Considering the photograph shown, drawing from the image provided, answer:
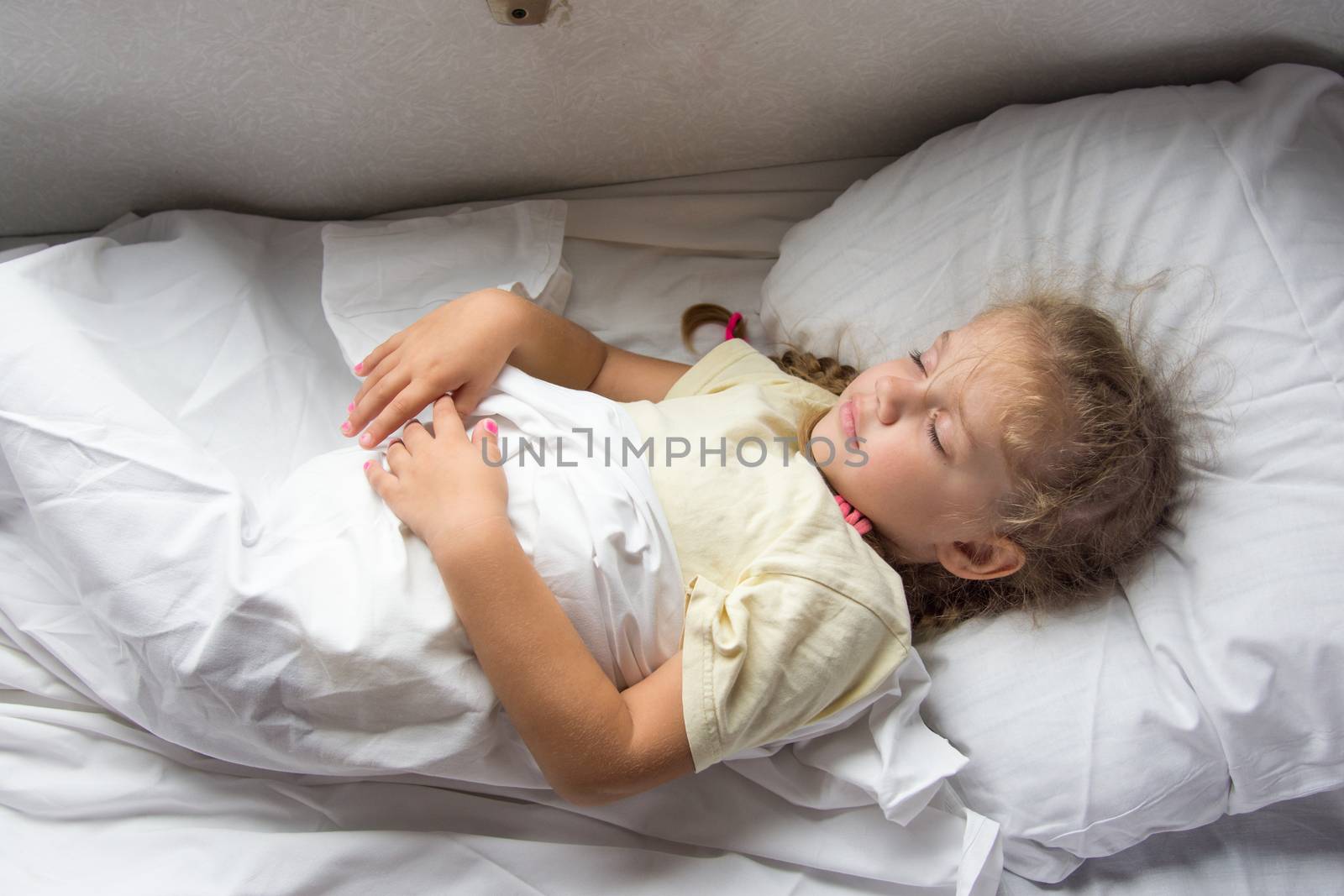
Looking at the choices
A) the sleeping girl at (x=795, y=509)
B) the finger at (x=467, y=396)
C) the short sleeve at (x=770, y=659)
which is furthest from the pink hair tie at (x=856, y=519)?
the finger at (x=467, y=396)

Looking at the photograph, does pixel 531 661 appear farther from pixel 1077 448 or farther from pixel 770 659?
pixel 1077 448

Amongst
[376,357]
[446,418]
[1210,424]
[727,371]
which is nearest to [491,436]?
[446,418]

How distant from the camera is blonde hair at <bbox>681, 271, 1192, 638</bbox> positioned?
2.48ft

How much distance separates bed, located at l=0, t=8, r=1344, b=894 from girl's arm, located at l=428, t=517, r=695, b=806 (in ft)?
0.32

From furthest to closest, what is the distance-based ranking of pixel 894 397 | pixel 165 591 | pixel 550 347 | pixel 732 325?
pixel 732 325
pixel 550 347
pixel 894 397
pixel 165 591

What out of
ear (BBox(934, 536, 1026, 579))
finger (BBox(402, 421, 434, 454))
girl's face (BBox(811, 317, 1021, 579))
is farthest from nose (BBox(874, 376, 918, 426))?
finger (BBox(402, 421, 434, 454))

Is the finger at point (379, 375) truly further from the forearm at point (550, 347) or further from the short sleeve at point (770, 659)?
the short sleeve at point (770, 659)

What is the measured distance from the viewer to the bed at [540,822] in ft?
2.37

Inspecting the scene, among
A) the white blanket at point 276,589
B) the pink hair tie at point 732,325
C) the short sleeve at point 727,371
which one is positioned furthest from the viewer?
the pink hair tie at point 732,325

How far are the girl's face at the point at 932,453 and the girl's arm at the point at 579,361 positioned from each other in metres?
0.21

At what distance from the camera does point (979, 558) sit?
2.68 feet

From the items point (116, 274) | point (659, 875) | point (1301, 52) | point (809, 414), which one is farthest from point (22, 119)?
point (1301, 52)

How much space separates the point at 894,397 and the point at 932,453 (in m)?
0.06

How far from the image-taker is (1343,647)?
0.70m
